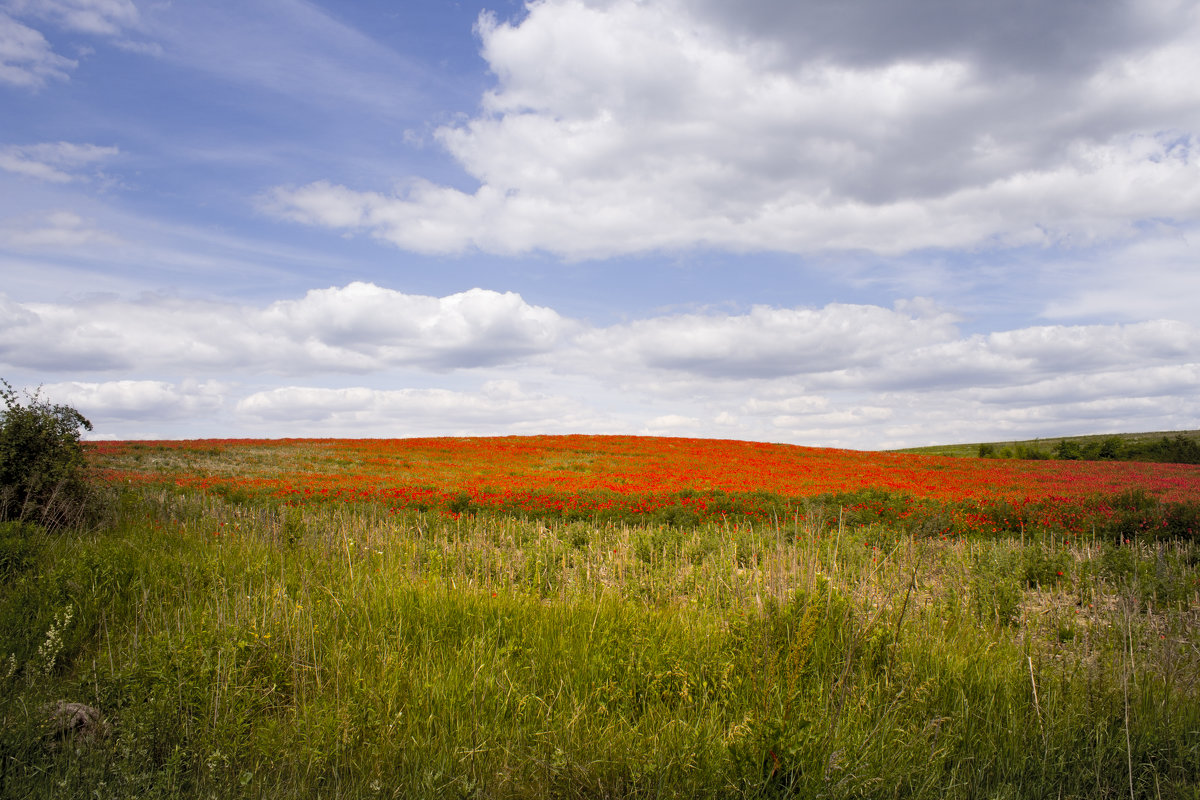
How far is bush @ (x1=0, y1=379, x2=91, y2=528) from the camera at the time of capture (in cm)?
1034

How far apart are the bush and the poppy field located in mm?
5101

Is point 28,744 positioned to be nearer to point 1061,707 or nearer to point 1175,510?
point 1061,707

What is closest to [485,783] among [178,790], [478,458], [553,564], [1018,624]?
[178,790]

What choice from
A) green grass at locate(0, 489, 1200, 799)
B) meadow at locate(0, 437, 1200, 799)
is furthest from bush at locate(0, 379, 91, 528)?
green grass at locate(0, 489, 1200, 799)

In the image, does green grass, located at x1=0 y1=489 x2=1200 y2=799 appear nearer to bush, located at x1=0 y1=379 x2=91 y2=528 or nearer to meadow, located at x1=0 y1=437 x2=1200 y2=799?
meadow, located at x1=0 y1=437 x2=1200 y2=799

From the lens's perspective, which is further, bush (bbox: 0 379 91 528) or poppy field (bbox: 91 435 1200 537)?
poppy field (bbox: 91 435 1200 537)

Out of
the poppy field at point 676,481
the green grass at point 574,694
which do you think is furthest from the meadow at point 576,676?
the poppy field at point 676,481

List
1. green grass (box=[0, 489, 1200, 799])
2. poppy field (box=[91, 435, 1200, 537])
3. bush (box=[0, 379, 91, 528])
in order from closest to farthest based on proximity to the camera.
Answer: green grass (box=[0, 489, 1200, 799]) → bush (box=[0, 379, 91, 528]) → poppy field (box=[91, 435, 1200, 537])

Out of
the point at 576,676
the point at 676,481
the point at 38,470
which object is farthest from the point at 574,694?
the point at 676,481

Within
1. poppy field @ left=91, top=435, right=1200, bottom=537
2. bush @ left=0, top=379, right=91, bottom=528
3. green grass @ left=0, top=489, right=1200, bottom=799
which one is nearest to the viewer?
green grass @ left=0, top=489, right=1200, bottom=799

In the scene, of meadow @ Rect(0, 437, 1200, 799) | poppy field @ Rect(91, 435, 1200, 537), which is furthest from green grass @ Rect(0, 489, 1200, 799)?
poppy field @ Rect(91, 435, 1200, 537)

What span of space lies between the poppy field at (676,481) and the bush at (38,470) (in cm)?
510

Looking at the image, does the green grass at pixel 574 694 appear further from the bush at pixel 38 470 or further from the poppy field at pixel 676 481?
the bush at pixel 38 470

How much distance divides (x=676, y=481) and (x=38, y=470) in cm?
1642
